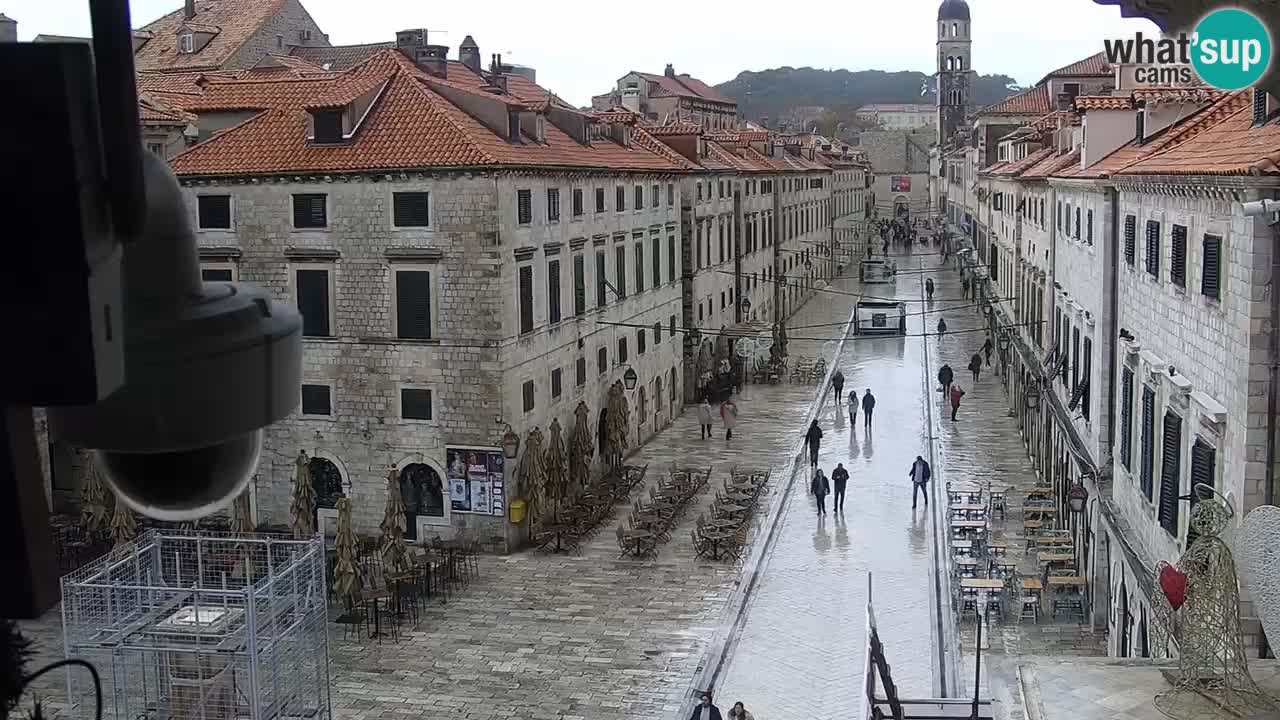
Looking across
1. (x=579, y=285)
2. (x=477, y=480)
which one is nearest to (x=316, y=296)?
(x=477, y=480)

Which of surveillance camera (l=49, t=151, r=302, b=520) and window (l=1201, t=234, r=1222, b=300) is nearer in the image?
surveillance camera (l=49, t=151, r=302, b=520)

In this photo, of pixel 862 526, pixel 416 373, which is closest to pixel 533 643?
pixel 416 373

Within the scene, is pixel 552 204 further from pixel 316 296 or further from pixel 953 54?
pixel 953 54

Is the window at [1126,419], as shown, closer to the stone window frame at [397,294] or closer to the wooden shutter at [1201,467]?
the wooden shutter at [1201,467]

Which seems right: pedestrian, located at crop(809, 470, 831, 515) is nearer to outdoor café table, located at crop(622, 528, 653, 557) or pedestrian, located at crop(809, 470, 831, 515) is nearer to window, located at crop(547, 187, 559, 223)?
outdoor café table, located at crop(622, 528, 653, 557)

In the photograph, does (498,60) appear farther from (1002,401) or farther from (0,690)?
(0,690)

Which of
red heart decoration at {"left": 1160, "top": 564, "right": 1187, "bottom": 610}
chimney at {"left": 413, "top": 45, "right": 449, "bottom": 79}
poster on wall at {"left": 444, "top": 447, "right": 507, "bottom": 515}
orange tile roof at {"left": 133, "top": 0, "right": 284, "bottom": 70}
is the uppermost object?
orange tile roof at {"left": 133, "top": 0, "right": 284, "bottom": 70}

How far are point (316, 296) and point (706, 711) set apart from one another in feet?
47.8

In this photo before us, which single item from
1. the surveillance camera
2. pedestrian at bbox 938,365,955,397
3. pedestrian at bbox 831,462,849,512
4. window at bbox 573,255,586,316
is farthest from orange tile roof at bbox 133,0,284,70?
the surveillance camera

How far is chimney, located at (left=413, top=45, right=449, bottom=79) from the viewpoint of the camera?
110ft

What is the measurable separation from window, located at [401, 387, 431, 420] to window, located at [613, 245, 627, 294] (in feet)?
29.2

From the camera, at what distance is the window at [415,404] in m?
26.7

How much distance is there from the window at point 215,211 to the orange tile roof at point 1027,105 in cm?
5987

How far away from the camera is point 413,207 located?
86.8 ft
